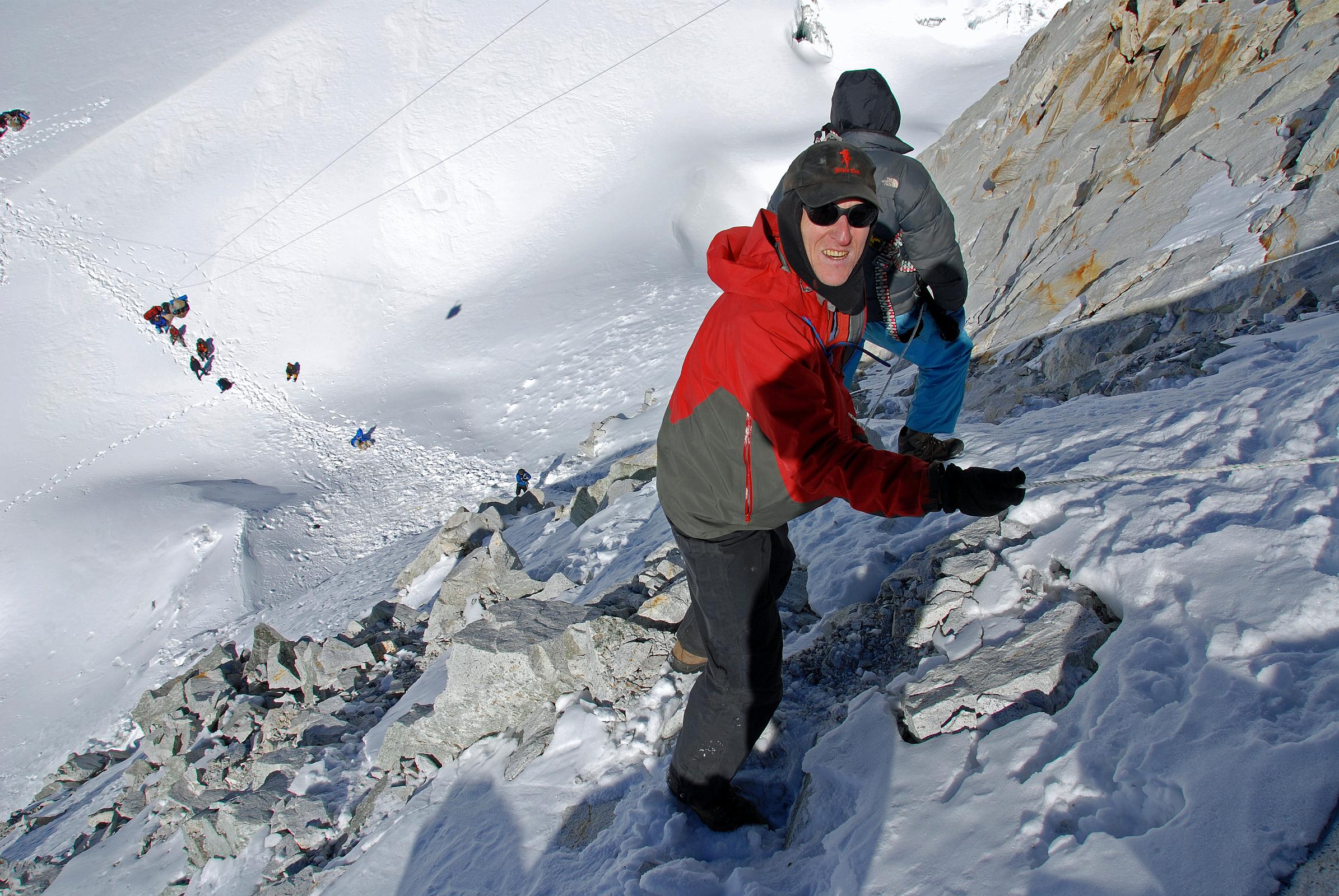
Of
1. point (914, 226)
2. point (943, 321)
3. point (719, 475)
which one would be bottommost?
point (943, 321)

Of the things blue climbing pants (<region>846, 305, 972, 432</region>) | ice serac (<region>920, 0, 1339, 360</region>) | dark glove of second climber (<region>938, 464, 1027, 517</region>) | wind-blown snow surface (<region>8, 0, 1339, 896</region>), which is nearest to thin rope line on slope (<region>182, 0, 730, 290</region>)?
wind-blown snow surface (<region>8, 0, 1339, 896</region>)

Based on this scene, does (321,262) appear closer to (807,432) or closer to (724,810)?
(724,810)

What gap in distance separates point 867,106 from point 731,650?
287cm

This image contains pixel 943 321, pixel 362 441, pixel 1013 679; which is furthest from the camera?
pixel 362 441

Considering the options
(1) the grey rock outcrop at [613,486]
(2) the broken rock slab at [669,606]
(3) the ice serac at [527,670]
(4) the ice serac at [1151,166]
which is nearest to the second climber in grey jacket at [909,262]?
(2) the broken rock slab at [669,606]

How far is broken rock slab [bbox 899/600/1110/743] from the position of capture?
233cm

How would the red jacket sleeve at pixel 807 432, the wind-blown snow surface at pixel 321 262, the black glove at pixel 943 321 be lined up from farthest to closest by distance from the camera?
the wind-blown snow surface at pixel 321 262 < the black glove at pixel 943 321 < the red jacket sleeve at pixel 807 432

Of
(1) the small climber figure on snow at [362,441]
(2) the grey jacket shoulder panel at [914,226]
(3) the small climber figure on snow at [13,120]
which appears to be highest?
(3) the small climber figure on snow at [13,120]

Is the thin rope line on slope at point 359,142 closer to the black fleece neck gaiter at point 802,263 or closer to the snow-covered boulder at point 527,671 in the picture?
the snow-covered boulder at point 527,671

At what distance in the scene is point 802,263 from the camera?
6.79 feet

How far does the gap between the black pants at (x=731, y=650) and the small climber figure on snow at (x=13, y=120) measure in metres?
31.0

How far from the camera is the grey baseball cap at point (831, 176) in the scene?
2.05m

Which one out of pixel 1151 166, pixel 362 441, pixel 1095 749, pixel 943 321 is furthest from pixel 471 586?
pixel 362 441

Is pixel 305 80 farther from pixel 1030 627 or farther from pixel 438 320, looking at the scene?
pixel 1030 627
